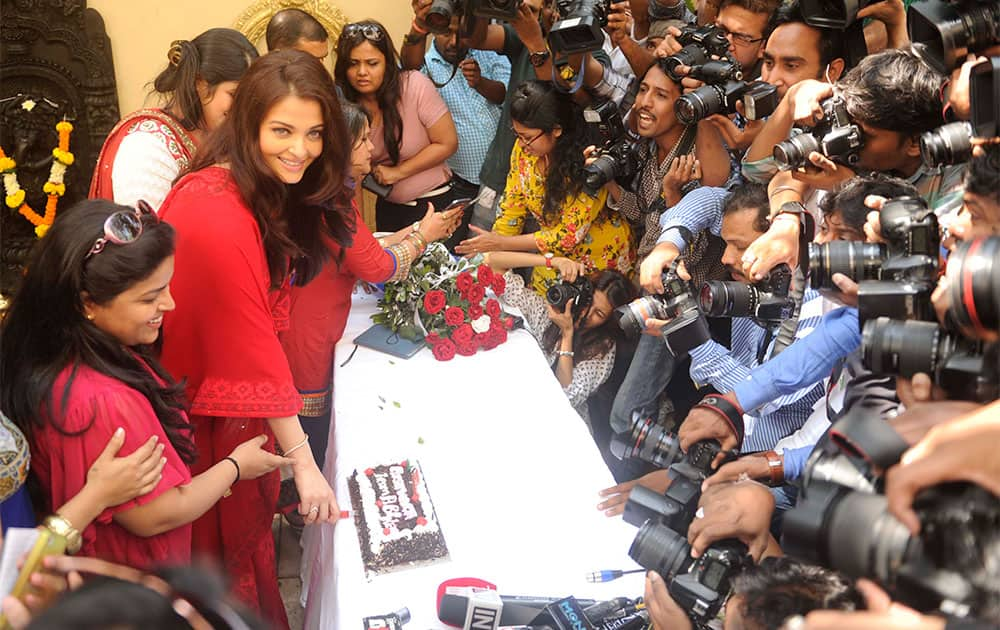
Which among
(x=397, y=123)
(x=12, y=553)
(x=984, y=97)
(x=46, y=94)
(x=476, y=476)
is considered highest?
(x=984, y=97)

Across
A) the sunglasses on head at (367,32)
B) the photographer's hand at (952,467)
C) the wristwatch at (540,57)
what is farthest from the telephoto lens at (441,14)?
the photographer's hand at (952,467)

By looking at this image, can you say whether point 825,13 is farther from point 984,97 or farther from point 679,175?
point 984,97

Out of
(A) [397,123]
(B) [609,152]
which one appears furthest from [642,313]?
(A) [397,123]

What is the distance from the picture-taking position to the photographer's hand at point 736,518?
1573 millimetres

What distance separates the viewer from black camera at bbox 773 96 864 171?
6.75 feet

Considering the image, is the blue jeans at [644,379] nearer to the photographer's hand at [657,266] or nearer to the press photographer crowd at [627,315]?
the press photographer crowd at [627,315]

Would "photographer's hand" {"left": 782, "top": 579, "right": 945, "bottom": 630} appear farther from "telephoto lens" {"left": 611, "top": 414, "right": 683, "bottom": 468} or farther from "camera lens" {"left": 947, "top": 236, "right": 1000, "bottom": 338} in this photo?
"telephoto lens" {"left": 611, "top": 414, "right": 683, "bottom": 468}

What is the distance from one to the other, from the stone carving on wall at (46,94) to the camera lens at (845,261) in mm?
4687

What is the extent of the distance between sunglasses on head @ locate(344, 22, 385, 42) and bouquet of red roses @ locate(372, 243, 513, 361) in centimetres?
132

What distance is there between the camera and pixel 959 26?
1.57 metres

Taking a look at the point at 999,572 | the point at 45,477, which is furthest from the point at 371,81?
the point at 999,572

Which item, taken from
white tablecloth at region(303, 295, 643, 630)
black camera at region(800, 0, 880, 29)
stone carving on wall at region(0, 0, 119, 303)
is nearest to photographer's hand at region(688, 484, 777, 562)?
white tablecloth at region(303, 295, 643, 630)

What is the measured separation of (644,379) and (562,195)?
0.79 meters

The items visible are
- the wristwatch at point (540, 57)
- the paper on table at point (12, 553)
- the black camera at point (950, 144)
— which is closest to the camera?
the paper on table at point (12, 553)
